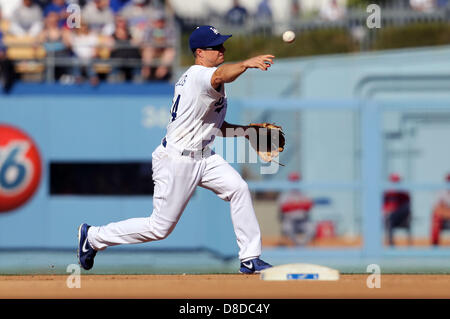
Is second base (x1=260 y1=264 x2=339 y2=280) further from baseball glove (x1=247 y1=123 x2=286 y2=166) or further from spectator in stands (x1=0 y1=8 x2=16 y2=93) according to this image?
spectator in stands (x1=0 y1=8 x2=16 y2=93)

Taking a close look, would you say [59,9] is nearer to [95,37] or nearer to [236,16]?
[95,37]

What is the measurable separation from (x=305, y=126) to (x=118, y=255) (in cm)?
469

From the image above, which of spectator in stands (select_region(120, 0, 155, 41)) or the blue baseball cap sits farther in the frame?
spectator in stands (select_region(120, 0, 155, 41))

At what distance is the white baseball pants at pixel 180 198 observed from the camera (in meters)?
6.61

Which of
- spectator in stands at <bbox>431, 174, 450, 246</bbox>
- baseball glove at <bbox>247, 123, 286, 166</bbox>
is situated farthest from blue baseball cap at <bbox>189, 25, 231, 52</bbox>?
spectator in stands at <bbox>431, 174, 450, 246</bbox>

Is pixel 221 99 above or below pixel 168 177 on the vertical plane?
above

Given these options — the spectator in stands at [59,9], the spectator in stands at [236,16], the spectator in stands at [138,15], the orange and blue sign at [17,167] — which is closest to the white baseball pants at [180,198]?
the orange and blue sign at [17,167]

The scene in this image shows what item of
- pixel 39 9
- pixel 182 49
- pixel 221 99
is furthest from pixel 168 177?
pixel 182 49

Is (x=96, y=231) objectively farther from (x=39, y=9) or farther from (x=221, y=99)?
(x=39, y=9)

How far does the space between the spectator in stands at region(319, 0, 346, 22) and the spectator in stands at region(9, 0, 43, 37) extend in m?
6.06

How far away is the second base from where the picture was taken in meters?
6.54

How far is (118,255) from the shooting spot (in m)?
14.0
